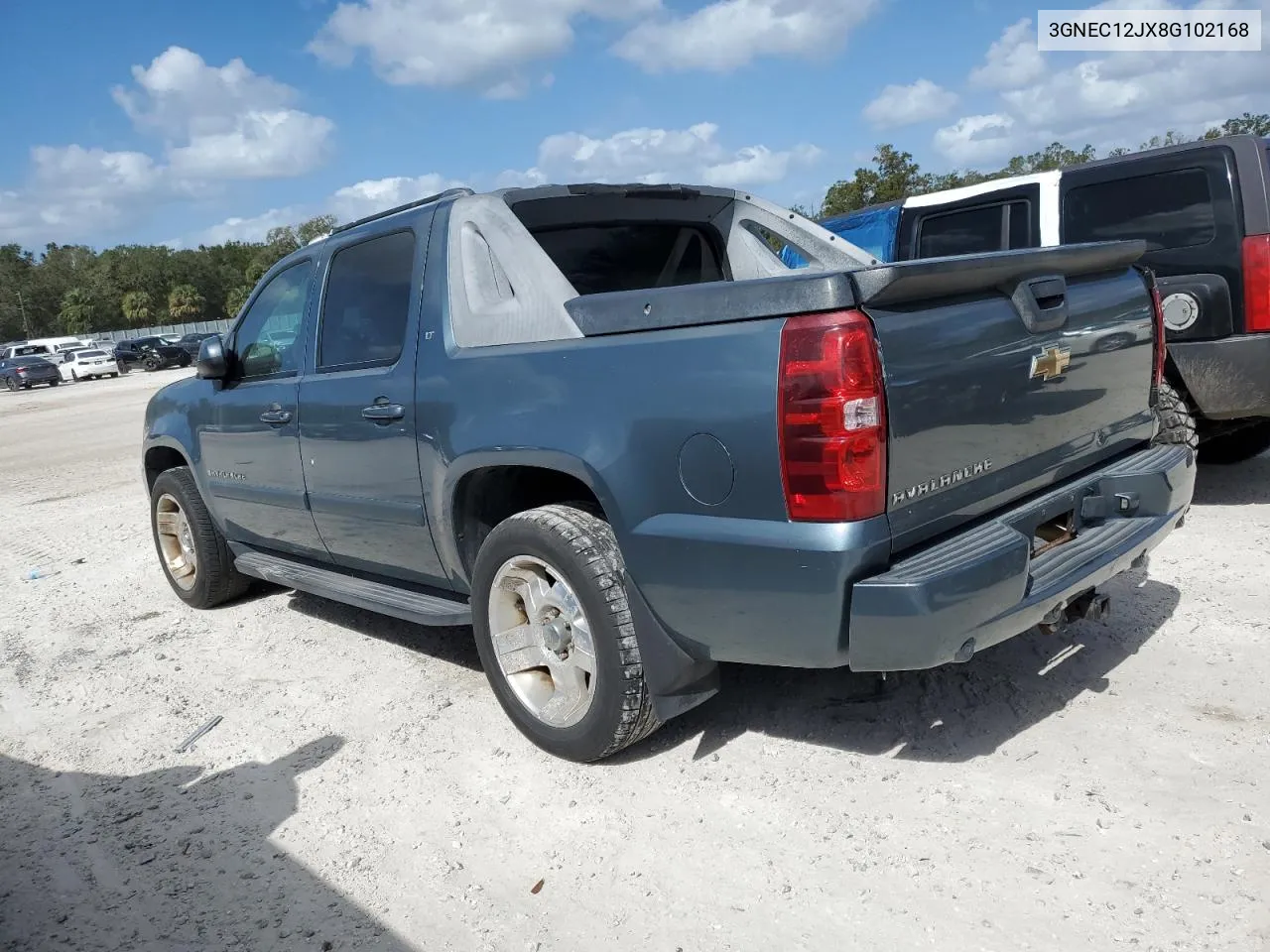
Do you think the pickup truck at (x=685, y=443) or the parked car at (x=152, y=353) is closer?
the pickup truck at (x=685, y=443)

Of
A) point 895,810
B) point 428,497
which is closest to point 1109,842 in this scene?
point 895,810

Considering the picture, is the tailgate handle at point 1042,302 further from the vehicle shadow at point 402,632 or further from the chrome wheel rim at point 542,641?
the vehicle shadow at point 402,632

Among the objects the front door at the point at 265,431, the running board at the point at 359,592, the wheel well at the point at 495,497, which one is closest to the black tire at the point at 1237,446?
the wheel well at the point at 495,497

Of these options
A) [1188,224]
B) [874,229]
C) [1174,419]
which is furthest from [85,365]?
[1174,419]

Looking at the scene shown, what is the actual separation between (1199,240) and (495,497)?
13.8 ft

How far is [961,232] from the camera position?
674 cm

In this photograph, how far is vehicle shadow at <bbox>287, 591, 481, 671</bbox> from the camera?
459 cm

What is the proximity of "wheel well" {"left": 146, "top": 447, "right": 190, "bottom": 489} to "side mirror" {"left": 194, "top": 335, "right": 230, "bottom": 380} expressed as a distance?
3.56ft

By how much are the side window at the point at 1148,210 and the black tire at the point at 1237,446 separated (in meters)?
1.46

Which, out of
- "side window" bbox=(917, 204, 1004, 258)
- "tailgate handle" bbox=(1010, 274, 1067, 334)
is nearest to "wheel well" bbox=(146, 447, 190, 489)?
"tailgate handle" bbox=(1010, 274, 1067, 334)

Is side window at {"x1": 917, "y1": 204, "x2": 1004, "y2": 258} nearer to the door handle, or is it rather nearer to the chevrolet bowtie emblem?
the chevrolet bowtie emblem

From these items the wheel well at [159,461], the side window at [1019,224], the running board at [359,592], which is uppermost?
the side window at [1019,224]

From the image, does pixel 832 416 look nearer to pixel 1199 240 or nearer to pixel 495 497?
pixel 495 497

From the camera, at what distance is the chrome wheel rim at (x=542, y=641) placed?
3.25m
